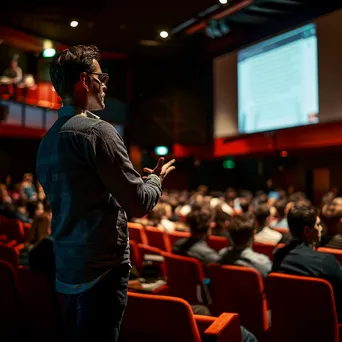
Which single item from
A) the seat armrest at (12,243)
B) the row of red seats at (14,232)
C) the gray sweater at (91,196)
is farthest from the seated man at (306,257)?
the row of red seats at (14,232)

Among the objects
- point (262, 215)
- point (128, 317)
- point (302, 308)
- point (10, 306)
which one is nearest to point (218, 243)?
point (262, 215)

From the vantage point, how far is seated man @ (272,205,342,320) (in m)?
2.36

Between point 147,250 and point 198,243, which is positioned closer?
point 198,243

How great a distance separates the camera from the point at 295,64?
725 cm

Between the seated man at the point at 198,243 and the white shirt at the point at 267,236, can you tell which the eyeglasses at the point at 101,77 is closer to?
the seated man at the point at 198,243

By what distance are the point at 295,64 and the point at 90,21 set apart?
3566mm

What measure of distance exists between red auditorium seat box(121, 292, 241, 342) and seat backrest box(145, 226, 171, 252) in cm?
279

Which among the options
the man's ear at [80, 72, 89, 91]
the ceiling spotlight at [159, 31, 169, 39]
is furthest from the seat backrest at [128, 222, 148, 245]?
the ceiling spotlight at [159, 31, 169, 39]

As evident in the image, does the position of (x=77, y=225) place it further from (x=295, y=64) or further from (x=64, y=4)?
(x=295, y=64)

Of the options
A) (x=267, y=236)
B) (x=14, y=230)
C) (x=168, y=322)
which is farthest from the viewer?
(x=14, y=230)

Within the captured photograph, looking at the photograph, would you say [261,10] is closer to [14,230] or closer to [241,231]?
[14,230]

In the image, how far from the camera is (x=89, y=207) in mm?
1331

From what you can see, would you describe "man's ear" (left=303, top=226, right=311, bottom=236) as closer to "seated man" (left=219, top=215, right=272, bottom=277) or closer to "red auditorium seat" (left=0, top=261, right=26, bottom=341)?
"seated man" (left=219, top=215, right=272, bottom=277)

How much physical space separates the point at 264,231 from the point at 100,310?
363cm
